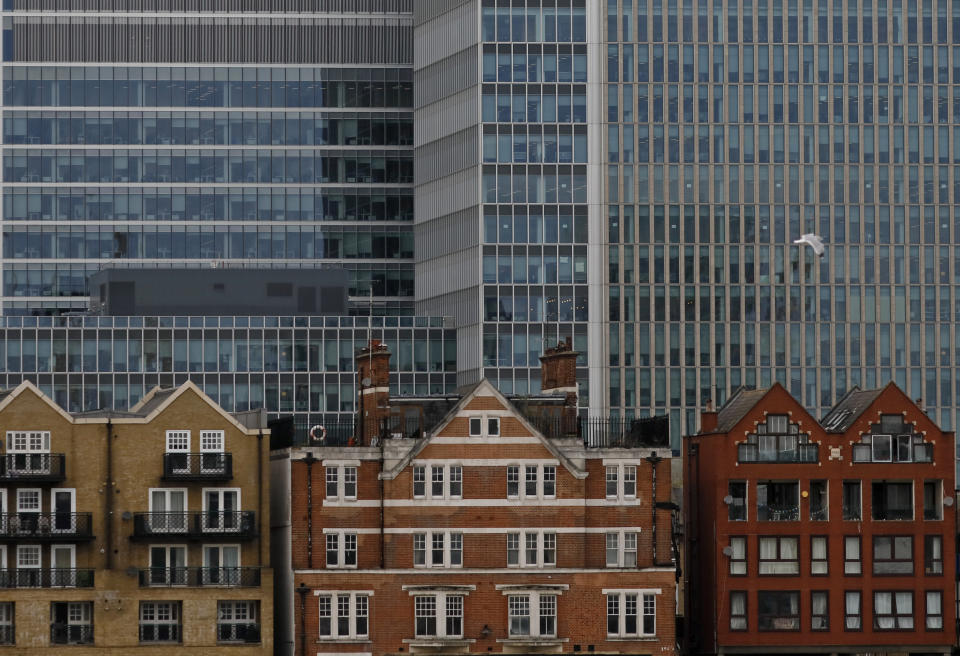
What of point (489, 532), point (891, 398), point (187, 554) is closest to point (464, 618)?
point (489, 532)

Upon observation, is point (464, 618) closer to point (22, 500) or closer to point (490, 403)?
point (490, 403)

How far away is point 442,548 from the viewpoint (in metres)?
162

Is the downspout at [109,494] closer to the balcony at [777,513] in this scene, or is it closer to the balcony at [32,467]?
the balcony at [32,467]

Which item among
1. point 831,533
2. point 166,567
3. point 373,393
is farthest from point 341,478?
point 831,533

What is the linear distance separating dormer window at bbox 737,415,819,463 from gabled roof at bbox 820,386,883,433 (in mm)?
2014

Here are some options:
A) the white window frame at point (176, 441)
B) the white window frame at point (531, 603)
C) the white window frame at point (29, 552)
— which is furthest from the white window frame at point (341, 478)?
the white window frame at point (29, 552)

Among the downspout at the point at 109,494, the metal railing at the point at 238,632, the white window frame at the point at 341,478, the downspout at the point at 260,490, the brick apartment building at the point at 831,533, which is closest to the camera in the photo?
the metal railing at the point at 238,632

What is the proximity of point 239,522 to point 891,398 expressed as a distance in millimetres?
39070

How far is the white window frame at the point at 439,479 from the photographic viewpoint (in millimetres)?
162375

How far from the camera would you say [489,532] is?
16238 centimetres

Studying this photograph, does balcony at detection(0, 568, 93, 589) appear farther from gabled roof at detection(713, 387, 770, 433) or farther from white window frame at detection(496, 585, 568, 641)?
gabled roof at detection(713, 387, 770, 433)

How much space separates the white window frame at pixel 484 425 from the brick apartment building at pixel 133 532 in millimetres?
11631

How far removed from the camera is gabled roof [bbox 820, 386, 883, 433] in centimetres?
17050

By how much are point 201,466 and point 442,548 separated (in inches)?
564
